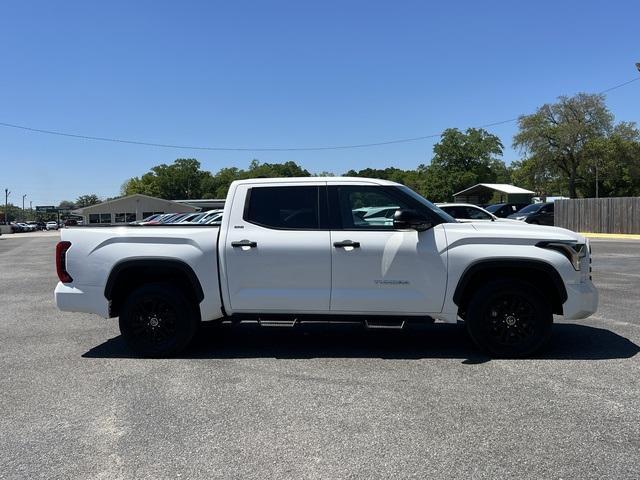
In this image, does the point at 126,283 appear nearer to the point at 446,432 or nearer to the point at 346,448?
the point at 346,448

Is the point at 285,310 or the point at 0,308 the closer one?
the point at 285,310

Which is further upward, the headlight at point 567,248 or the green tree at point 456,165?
the green tree at point 456,165

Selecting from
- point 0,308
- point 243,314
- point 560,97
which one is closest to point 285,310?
point 243,314

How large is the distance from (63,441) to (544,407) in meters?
3.68

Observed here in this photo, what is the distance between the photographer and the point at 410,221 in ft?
18.5

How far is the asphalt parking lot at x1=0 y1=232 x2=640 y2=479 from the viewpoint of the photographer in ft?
11.7

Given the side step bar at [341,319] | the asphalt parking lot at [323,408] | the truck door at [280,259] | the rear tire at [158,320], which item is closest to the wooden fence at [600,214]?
the asphalt parking lot at [323,408]

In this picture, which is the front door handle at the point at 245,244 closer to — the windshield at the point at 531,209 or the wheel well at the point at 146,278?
the wheel well at the point at 146,278

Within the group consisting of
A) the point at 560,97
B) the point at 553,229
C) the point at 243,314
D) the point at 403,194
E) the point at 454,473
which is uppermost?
the point at 560,97

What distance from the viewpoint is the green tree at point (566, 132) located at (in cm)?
5712

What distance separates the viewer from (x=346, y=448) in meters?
3.77

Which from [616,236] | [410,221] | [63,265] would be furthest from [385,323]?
[616,236]

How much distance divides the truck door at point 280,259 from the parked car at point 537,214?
77.5 feet

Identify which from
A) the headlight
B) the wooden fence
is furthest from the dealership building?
the headlight
